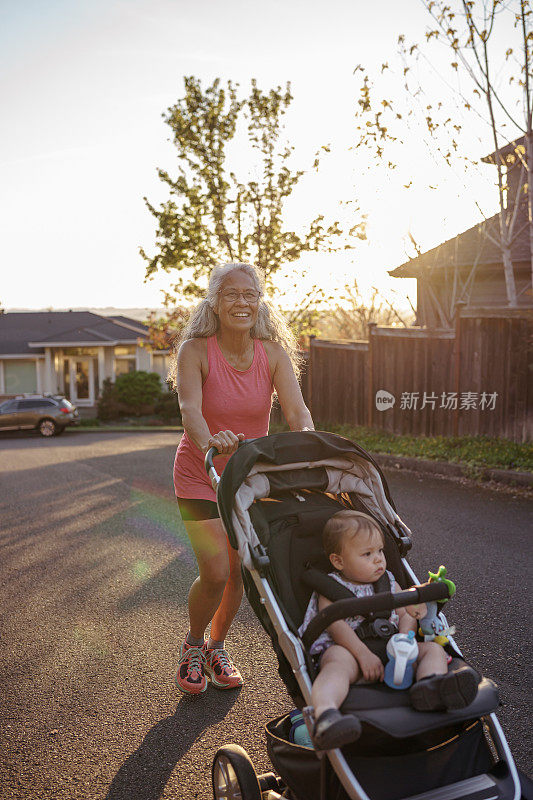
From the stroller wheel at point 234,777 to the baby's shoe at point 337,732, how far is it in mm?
583

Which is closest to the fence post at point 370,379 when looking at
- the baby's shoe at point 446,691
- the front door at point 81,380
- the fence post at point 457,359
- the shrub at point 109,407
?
the fence post at point 457,359

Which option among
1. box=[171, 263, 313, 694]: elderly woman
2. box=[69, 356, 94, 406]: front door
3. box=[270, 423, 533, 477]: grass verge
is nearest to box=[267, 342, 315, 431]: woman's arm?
box=[171, 263, 313, 694]: elderly woman

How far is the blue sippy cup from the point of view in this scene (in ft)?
7.72

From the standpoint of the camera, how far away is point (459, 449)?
11.4m

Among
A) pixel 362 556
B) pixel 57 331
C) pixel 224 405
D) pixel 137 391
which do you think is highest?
pixel 57 331

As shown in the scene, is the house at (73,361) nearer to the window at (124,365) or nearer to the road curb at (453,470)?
the window at (124,365)

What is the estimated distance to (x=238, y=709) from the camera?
11.9ft

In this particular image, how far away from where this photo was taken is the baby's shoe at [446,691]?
7.21 ft

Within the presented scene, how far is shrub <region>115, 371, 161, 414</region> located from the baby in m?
30.5

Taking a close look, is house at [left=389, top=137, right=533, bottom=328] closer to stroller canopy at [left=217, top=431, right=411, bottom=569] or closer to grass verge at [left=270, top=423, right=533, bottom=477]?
grass verge at [left=270, top=423, right=533, bottom=477]

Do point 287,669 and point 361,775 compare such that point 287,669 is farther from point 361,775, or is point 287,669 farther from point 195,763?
point 195,763

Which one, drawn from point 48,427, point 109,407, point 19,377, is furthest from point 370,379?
point 19,377

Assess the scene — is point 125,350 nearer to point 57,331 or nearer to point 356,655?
point 57,331

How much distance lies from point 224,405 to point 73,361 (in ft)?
121
